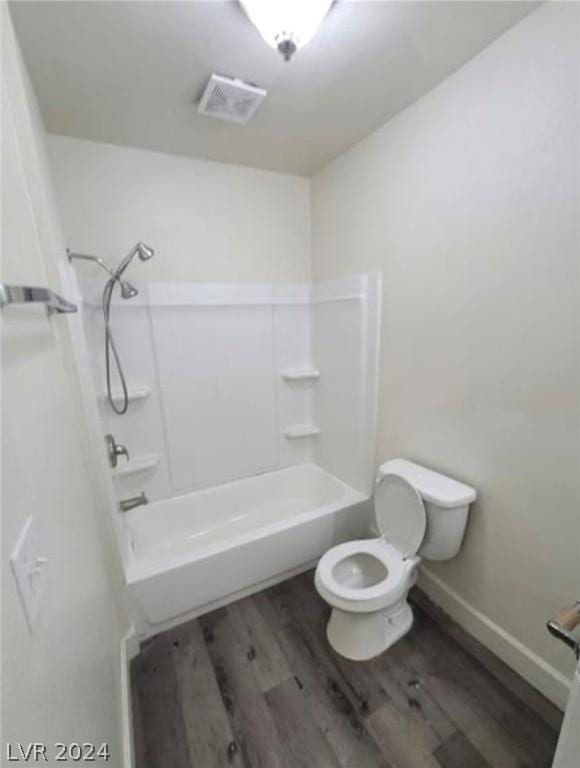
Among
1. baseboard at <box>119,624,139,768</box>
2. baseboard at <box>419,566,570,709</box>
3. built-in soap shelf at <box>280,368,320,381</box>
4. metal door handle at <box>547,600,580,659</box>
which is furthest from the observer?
built-in soap shelf at <box>280,368,320,381</box>

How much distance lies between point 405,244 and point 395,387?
0.74 meters

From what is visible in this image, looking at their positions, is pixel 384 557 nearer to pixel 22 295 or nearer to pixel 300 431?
pixel 300 431

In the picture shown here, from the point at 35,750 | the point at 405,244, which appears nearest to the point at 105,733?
A: the point at 35,750

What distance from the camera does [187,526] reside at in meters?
2.26

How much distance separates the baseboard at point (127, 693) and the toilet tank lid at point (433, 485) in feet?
4.55

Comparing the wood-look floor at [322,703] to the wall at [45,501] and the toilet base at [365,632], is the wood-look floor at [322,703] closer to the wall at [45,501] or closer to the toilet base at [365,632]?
the toilet base at [365,632]

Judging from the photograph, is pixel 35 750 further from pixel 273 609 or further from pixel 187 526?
pixel 187 526

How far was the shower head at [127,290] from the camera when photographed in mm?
1801

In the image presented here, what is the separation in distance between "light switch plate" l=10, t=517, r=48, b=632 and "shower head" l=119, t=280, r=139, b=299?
1.48 m

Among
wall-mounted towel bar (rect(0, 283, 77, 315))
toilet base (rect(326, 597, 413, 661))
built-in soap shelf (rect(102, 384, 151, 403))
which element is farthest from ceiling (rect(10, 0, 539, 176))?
toilet base (rect(326, 597, 413, 661))

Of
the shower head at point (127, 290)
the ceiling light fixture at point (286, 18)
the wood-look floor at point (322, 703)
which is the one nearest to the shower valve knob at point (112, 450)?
the shower head at point (127, 290)

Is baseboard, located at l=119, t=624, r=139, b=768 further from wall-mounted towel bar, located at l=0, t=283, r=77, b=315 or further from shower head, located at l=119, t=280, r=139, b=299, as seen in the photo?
shower head, located at l=119, t=280, r=139, b=299

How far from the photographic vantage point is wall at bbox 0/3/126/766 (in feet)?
1.67

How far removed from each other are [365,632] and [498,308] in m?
1.51
